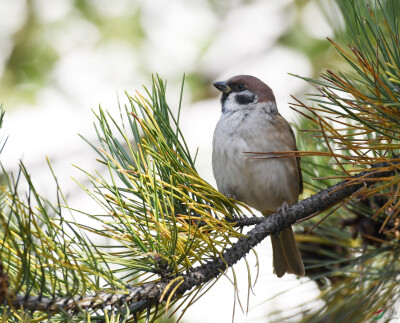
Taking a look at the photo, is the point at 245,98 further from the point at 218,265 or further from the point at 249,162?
the point at 218,265

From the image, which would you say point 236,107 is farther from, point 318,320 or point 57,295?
point 57,295

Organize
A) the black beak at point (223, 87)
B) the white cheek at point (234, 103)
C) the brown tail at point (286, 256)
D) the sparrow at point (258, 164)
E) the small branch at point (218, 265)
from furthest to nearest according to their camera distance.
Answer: the black beak at point (223, 87) < the white cheek at point (234, 103) < the sparrow at point (258, 164) < the brown tail at point (286, 256) < the small branch at point (218, 265)

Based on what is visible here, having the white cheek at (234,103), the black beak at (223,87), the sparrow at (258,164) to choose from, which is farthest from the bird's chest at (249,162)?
the black beak at (223,87)

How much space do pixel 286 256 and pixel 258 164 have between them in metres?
0.44

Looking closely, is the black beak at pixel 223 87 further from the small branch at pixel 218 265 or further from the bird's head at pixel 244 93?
the small branch at pixel 218 265

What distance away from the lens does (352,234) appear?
7.17ft

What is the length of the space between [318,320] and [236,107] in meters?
1.26

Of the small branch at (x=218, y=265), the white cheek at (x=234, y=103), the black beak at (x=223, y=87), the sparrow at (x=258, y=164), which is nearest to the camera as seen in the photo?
the small branch at (x=218, y=265)

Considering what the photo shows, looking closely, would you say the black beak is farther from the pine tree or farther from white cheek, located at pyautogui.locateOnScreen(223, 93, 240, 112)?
the pine tree

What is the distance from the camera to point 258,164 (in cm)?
274

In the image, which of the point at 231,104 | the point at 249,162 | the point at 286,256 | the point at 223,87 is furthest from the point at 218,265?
the point at 223,87

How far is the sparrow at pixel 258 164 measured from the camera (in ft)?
8.89

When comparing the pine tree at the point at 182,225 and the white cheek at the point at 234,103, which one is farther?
the white cheek at the point at 234,103

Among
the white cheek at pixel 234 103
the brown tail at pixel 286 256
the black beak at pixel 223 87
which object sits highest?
the black beak at pixel 223 87
